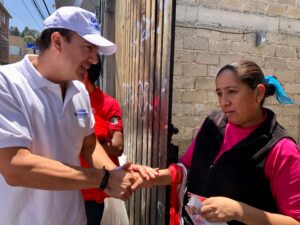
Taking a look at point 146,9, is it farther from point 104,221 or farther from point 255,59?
point 255,59

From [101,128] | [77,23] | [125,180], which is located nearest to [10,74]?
[77,23]

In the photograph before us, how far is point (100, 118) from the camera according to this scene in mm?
2641

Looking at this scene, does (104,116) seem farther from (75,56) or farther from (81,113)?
(75,56)

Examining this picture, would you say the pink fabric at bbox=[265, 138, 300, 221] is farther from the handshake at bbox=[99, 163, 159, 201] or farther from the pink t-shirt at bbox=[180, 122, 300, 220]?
the handshake at bbox=[99, 163, 159, 201]

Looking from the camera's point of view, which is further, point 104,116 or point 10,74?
point 104,116

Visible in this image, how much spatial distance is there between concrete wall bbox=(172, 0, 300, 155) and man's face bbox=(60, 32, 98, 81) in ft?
8.65

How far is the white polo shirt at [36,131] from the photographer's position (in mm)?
1463

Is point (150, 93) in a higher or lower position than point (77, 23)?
lower

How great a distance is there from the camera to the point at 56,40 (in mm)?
1671

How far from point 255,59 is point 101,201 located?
122 inches

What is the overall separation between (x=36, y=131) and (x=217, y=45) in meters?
3.34

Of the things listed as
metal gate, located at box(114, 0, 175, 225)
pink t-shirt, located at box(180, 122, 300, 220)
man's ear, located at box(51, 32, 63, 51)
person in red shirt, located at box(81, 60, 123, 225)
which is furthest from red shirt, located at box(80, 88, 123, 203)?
pink t-shirt, located at box(180, 122, 300, 220)

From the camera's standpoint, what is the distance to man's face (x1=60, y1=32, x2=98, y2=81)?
1683 mm

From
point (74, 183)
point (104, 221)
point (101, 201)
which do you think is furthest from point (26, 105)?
point (104, 221)
